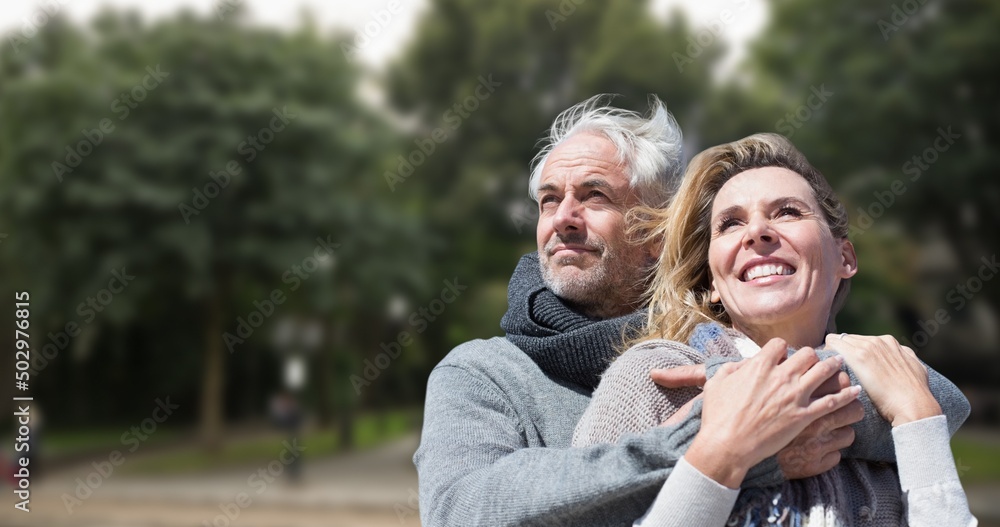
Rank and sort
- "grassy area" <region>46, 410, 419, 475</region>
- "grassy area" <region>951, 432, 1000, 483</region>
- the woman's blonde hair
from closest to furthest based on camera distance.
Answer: the woman's blonde hair
"grassy area" <region>951, 432, 1000, 483</region>
"grassy area" <region>46, 410, 419, 475</region>

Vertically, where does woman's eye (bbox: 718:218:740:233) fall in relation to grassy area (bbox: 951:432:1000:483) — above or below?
above

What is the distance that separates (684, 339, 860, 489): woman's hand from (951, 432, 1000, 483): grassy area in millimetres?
12246

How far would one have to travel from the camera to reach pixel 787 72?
14.8 meters

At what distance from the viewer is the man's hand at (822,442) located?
167 centimetres

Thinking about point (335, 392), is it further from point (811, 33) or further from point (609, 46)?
point (811, 33)

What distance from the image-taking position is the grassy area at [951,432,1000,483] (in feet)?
43.9

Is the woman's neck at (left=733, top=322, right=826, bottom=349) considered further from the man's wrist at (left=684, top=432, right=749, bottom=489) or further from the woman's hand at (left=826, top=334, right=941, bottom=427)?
the man's wrist at (left=684, top=432, right=749, bottom=489)

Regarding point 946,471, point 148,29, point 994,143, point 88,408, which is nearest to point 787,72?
point 994,143

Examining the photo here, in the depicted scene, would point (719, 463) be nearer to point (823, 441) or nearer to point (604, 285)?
point (823, 441)

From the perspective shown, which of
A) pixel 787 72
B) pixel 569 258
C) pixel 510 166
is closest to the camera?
pixel 569 258

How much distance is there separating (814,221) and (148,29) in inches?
658

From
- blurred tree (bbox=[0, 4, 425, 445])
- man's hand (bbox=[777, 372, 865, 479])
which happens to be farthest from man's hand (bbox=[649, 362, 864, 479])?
blurred tree (bbox=[0, 4, 425, 445])

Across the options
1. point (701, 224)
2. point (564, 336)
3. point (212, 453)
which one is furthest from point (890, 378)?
point (212, 453)

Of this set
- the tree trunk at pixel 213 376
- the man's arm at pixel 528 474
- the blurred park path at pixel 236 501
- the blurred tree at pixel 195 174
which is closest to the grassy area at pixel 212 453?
the tree trunk at pixel 213 376
